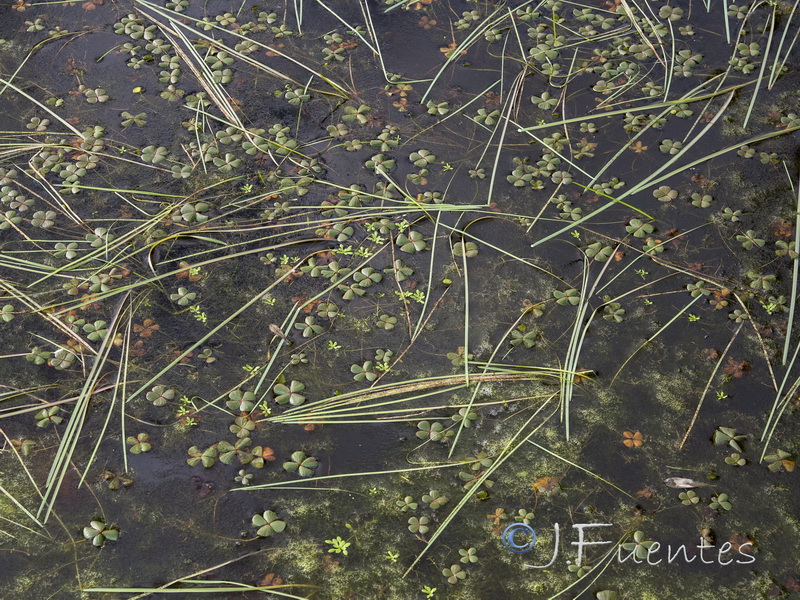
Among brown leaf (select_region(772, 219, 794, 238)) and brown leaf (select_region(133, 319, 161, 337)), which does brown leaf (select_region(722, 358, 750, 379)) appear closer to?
brown leaf (select_region(772, 219, 794, 238))

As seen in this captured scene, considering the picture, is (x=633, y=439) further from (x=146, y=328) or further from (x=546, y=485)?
(x=146, y=328)

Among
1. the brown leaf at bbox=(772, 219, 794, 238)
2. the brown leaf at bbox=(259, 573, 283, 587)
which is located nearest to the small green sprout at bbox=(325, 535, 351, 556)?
the brown leaf at bbox=(259, 573, 283, 587)

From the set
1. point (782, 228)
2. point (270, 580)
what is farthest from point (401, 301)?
point (782, 228)

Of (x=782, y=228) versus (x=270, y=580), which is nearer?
(x=270, y=580)

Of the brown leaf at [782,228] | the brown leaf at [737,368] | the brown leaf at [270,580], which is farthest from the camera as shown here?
the brown leaf at [782,228]

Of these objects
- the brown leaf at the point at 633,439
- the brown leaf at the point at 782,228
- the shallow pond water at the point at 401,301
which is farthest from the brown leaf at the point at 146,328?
the brown leaf at the point at 782,228

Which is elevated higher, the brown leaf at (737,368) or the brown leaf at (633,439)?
the brown leaf at (737,368)

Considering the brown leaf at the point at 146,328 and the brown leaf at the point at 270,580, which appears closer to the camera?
the brown leaf at the point at 270,580

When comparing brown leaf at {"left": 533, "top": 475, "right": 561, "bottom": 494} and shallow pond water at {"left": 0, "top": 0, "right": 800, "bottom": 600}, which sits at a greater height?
shallow pond water at {"left": 0, "top": 0, "right": 800, "bottom": 600}

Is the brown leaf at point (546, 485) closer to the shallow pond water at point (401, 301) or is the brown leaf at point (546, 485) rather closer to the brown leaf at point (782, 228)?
the shallow pond water at point (401, 301)
